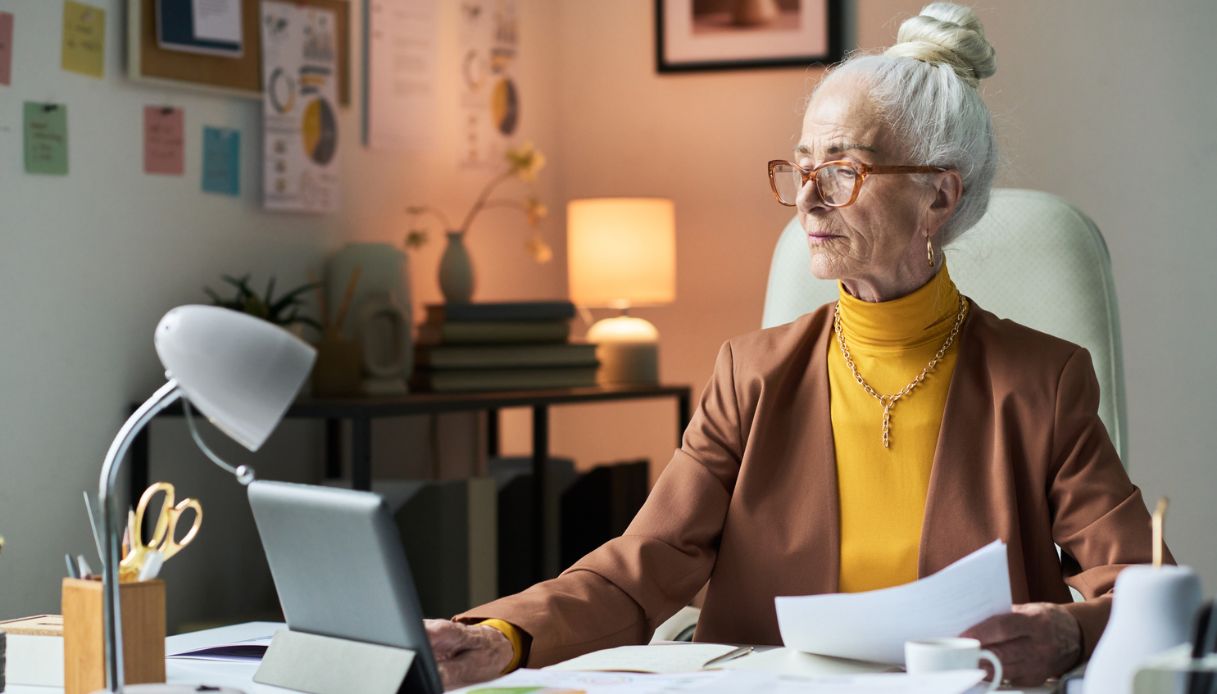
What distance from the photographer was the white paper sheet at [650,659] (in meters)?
1.17

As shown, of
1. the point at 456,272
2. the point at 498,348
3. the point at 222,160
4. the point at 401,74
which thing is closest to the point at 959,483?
the point at 498,348

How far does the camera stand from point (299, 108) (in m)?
2.74

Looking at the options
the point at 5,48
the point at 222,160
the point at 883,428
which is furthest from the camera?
the point at 222,160

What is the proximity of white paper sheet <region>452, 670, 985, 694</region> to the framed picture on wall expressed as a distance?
2431 mm

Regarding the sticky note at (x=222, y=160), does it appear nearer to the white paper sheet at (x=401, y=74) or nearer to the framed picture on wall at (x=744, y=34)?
the white paper sheet at (x=401, y=74)

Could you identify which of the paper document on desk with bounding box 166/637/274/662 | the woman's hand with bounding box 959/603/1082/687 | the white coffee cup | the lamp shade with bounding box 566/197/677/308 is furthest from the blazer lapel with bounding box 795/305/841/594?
the lamp shade with bounding box 566/197/677/308

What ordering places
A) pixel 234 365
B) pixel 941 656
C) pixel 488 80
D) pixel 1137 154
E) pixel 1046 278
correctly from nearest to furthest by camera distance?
1. pixel 234 365
2. pixel 941 656
3. pixel 1046 278
4. pixel 1137 154
5. pixel 488 80

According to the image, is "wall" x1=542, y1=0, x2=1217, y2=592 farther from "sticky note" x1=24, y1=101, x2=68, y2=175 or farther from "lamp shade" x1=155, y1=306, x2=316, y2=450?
"lamp shade" x1=155, y1=306, x2=316, y2=450

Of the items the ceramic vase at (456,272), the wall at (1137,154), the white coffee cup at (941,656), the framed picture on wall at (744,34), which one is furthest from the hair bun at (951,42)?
the framed picture on wall at (744,34)

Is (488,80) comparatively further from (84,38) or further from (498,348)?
(84,38)

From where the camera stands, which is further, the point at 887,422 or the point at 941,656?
the point at 887,422

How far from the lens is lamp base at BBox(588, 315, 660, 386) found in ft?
10.4

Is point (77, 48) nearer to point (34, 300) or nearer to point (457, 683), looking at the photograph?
point (34, 300)

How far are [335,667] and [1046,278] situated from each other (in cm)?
102
